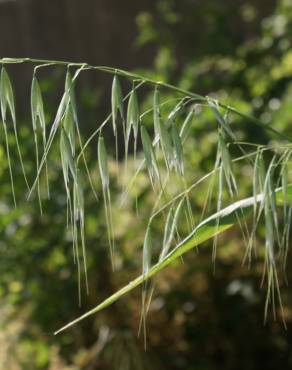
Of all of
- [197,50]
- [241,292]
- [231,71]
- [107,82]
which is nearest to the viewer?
[241,292]

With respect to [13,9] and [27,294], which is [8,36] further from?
[27,294]

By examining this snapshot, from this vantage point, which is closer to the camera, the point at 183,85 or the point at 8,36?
the point at 183,85

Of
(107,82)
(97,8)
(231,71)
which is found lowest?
(107,82)

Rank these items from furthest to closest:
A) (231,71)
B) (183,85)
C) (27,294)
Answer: (231,71)
(183,85)
(27,294)

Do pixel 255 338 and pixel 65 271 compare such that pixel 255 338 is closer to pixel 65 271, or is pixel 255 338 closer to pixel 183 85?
pixel 65 271

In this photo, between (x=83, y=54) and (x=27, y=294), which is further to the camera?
(x=83, y=54)

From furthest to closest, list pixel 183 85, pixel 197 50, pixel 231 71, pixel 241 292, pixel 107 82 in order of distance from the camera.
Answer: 1. pixel 107 82
2. pixel 197 50
3. pixel 231 71
4. pixel 183 85
5. pixel 241 292

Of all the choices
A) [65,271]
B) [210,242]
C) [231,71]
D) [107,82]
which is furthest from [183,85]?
[107,82]

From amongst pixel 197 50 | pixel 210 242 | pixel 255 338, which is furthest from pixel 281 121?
pixel 197 50

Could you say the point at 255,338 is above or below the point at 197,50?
below
